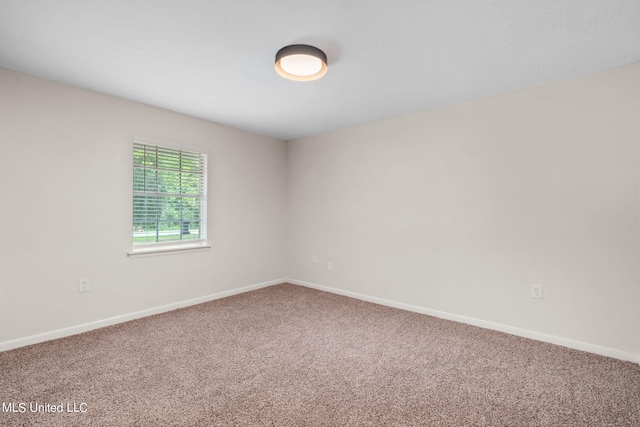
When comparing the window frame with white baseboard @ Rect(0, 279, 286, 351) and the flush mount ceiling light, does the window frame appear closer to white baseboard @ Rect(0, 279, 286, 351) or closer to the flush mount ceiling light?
white baseboard @ Rect(0, 279, 286, 351)

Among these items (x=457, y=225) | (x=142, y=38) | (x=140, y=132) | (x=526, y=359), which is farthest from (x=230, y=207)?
(x=526, y=359)

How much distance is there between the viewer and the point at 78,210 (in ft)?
9.25

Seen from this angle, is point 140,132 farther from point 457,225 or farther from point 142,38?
point 457,225

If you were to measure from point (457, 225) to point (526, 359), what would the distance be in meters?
1.33

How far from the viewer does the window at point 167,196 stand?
3.28 m

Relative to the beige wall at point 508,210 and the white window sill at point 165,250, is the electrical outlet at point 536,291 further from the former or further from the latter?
the white window sill at point 165,250

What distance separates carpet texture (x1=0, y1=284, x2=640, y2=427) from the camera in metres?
1.67

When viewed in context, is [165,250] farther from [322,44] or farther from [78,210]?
[322,44]

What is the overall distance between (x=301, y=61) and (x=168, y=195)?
7.64 ft

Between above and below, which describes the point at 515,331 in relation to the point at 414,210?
below

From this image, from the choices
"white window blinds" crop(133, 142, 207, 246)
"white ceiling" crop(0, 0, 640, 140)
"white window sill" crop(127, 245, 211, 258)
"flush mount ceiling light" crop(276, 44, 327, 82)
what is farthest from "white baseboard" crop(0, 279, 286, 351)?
"flush mount ceiling light" crop(276, 44, 327, 82)

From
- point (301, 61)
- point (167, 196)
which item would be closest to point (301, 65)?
point (301, 61)

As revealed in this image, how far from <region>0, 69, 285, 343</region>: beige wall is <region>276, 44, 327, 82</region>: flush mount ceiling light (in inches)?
77.9

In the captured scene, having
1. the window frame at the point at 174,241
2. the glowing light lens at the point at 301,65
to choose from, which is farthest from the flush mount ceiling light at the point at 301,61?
the window frame at the point at 174,241
